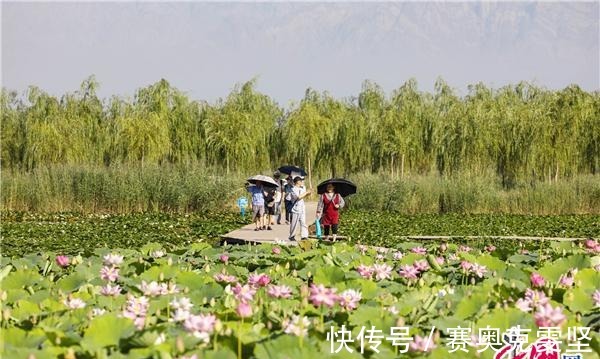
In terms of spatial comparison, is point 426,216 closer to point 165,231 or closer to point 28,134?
point 165,231

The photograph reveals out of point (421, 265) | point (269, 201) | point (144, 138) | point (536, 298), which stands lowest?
point (536, 298)

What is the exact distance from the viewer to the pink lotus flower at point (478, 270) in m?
4.14

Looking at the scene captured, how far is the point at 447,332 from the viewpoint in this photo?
2867 millimetres

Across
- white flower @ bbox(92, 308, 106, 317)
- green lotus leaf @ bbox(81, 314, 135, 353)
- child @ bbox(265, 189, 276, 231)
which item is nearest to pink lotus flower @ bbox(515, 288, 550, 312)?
green lotus leaf @ bbox(81, 314, 135, 353)

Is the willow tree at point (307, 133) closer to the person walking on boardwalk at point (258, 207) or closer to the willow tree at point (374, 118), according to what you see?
the willow tree at point (374, 118)

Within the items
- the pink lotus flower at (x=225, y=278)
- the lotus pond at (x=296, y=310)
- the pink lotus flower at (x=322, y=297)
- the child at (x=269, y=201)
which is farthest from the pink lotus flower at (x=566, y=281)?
the child at (x=269, y=201)

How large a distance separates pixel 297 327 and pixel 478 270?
175 centimetres

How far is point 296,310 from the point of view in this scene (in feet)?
10.4

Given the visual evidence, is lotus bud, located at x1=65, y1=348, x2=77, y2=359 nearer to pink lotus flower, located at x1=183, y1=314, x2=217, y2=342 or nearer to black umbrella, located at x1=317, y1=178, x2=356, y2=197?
pink lotus flower, located at x1=183, y1=314, x2=217, y2=342

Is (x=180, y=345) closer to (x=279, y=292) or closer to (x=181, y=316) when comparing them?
(x=181, y=316)

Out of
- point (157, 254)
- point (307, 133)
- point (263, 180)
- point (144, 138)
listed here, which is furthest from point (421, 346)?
point (307, 133)

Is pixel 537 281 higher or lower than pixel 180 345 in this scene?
higher

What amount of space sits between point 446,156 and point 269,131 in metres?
6.33

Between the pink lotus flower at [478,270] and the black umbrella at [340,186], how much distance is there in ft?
21.0
